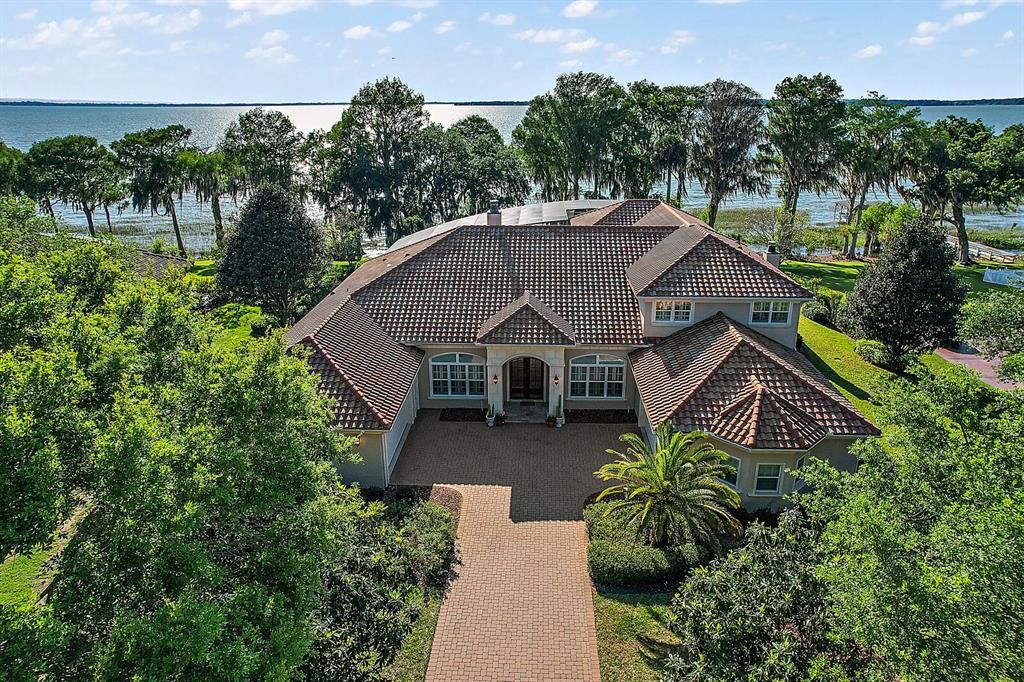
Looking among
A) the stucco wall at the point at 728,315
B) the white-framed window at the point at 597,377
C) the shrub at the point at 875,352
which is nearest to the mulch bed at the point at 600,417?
the white-framed window at the point at 597,377

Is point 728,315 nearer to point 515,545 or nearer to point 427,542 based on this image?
point 515,545

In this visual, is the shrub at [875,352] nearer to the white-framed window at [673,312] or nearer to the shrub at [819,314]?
the shrub at [819,314]

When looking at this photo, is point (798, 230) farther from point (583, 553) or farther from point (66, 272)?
point (66, 272)

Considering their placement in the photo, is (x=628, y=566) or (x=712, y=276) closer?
(x=628, y=566)

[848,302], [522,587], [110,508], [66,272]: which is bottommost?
[522,587]

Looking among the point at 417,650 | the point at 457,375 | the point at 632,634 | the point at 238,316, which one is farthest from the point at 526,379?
the point at 238,316

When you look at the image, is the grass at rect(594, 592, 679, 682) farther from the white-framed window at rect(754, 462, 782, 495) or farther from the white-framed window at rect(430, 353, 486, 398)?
the white-framed window at rect(430, 353, 486, 398)

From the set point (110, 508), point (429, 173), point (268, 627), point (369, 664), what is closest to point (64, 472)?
point (110, 508)
